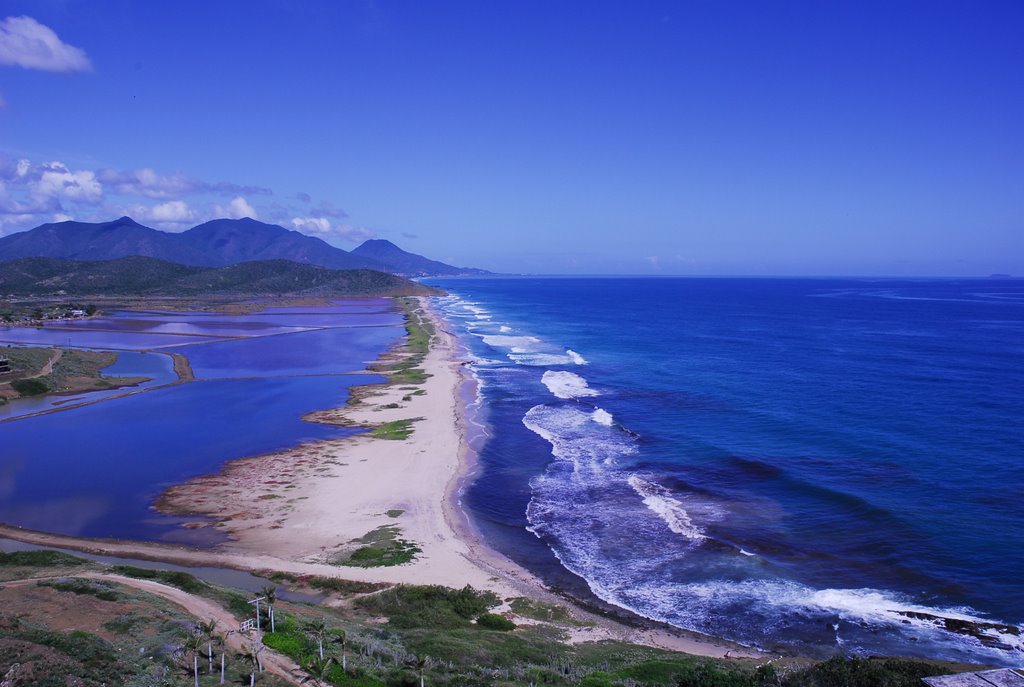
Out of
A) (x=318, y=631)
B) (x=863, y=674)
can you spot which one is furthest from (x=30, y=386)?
(x=863, y=674)

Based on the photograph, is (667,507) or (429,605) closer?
(429,605)

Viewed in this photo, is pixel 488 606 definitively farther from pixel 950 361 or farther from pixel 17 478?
pixel 950 361

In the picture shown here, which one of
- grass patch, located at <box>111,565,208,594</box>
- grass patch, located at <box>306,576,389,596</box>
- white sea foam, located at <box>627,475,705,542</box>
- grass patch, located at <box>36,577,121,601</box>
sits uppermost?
grass patch, located at <box>36,577,121,601</box>

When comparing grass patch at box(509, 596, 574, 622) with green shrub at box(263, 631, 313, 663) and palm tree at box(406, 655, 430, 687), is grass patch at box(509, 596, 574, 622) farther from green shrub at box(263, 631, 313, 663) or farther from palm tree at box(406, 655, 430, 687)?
green shrub at box(263, 631, 313, 663)

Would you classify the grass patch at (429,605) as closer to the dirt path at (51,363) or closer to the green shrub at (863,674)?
the green shrub at (863,674)

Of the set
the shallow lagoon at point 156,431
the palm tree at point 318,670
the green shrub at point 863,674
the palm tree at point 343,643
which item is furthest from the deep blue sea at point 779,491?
the shallow lagoon at point 156,431

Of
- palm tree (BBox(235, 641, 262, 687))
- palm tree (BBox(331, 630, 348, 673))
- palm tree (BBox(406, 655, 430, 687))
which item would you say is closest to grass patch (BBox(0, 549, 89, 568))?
palm tree (BBox(235, 641, 262, 687))

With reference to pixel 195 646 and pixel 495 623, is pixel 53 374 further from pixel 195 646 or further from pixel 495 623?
pixel 495 623
